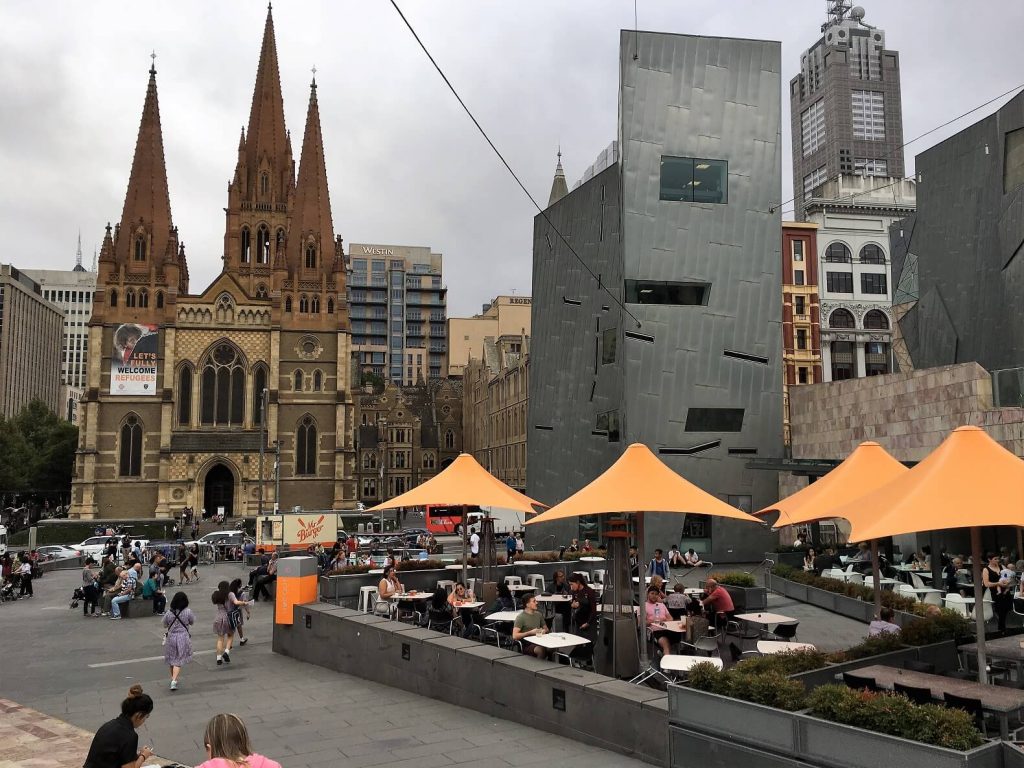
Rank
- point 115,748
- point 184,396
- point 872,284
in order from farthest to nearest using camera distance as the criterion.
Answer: point 184,396
point 872,284
point 115,748

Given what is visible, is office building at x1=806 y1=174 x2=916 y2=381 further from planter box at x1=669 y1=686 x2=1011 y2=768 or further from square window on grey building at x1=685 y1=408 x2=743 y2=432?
planter box at x1=669 y1=686 x2=1011 y2=768

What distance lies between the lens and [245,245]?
251 ft

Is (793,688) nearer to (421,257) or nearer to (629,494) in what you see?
(629,494)

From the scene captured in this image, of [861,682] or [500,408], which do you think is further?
[500,408]

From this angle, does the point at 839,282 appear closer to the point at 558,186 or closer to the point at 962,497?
the point at 558,186

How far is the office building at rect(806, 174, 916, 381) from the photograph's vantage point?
60250 mm

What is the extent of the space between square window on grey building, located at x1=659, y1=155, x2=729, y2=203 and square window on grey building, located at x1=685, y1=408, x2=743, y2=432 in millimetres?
7674

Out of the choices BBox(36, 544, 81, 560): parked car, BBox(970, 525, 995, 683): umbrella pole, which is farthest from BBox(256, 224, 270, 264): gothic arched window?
BBox(970, 525, 995, 683): umbrella pole

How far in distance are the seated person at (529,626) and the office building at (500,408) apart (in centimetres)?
5635

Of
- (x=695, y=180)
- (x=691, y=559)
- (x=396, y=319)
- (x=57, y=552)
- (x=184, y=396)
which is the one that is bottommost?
(x=57, y=552)

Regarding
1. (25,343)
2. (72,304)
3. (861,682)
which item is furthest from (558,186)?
(72,304)

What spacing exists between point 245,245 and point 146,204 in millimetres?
9508

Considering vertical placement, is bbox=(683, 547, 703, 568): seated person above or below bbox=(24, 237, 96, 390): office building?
below

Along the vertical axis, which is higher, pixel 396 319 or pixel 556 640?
pixel 396 319
